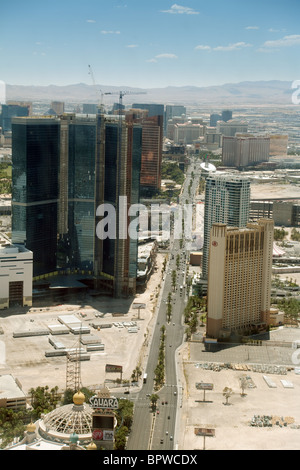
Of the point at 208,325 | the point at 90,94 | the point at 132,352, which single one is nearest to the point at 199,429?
the point at 132,352

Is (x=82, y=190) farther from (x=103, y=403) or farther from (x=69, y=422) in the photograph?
(x=103, y=403)

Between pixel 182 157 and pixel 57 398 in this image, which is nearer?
pixel 57 398

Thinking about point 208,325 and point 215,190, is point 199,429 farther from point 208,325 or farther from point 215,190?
point 215,190

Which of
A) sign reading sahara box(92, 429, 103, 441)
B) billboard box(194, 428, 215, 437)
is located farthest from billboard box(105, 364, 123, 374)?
sign reading sahara box(92, 429, 103, 441)

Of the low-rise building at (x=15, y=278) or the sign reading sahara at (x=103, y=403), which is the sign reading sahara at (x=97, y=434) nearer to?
the sign reading sahara at (x=103, y=403)

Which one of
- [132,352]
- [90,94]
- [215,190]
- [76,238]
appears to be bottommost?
[132,352]

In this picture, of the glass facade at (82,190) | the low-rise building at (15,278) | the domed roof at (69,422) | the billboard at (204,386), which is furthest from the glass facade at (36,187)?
the domed roof at (69,422)

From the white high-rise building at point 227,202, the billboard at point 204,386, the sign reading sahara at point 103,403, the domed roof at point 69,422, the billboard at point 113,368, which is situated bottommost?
the billboard at point 204,386
